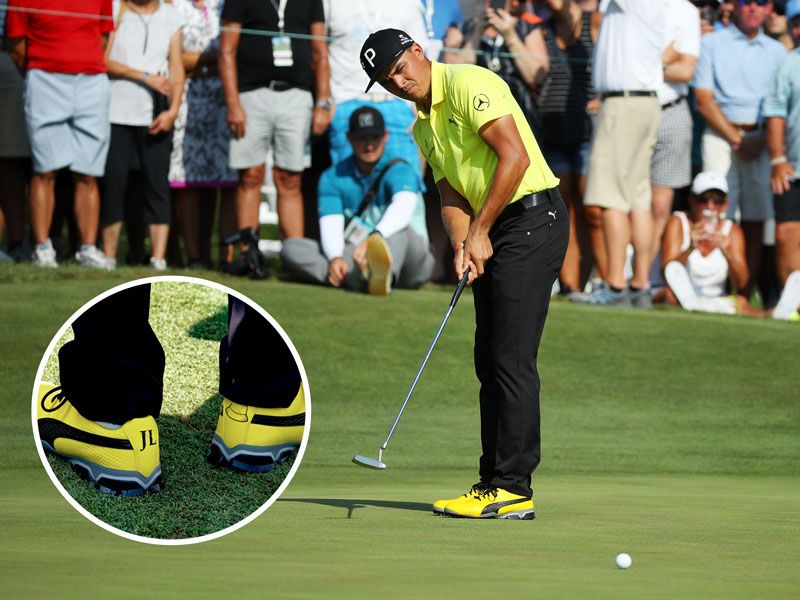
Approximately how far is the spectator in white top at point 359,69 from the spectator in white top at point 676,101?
7.48 ft

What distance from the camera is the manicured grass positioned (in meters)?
4.19

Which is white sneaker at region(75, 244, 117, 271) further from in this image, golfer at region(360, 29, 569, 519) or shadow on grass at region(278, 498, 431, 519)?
golfer at region(360, 29, 569, 519)

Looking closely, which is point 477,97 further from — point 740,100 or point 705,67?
point 740,100

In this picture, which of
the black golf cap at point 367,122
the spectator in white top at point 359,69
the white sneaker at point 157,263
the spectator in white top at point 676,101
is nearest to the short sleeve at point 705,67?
the spectator in white top at point 676,101

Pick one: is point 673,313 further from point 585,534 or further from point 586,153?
point 585,534

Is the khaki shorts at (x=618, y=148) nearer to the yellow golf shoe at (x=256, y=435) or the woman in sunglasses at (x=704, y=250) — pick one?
the woman in sunglasses at (x=704, y=250)

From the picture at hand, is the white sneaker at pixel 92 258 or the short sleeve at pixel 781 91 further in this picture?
the short sleeve at pixel 781 91

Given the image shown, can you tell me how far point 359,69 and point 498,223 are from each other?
754 cm

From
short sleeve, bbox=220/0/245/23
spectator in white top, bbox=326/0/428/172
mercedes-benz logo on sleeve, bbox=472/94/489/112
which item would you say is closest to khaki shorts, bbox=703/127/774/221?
spectator in white top, bbox=326/0/428/172

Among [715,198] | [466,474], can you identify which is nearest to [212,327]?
[466,474]

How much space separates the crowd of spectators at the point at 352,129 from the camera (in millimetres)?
12547

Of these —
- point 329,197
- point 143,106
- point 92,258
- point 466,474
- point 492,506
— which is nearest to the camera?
point 492,506

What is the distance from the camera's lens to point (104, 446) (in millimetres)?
4684

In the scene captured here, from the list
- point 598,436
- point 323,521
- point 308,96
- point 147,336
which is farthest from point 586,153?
point 147,336
